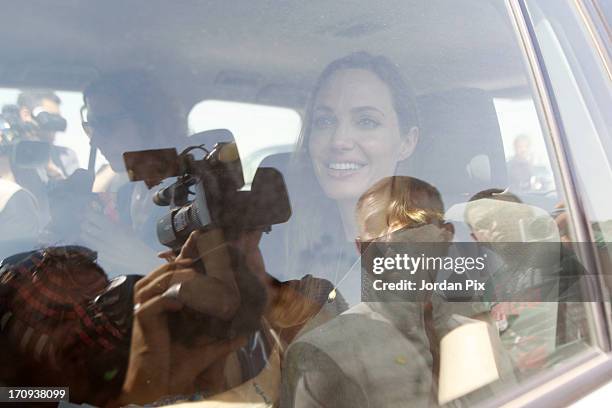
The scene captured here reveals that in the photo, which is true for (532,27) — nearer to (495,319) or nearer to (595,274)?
(595,274)

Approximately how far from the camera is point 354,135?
1496 millimetres

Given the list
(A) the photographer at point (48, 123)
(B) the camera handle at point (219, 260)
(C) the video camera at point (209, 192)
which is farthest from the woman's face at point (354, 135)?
(A) the photographer at point (48, 123)

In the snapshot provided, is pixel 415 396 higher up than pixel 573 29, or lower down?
lower down

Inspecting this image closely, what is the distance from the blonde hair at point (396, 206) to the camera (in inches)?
57.6

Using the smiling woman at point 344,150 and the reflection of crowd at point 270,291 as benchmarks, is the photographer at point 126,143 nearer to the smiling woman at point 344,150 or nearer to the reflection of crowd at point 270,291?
the reflection of crowd at point 270,291

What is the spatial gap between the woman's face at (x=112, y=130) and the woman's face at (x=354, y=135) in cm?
37

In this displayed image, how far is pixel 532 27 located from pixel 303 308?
2.82 feet

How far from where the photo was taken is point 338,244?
1457 millimetres

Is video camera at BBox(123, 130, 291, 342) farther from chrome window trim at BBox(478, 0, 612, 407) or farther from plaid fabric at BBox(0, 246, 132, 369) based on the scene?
chrome window trim at BBox(478, 0, 612, 407)

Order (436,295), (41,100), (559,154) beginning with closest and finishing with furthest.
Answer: (41,100) → (436,295) → (559,154)

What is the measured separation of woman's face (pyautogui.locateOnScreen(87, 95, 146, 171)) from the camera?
1353 mm

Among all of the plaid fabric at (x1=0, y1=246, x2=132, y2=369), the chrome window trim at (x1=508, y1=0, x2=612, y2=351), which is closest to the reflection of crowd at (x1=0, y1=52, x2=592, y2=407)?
the plaid fabric at (x1=0, y1=246, x2=132, y2=369)

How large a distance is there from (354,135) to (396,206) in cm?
18

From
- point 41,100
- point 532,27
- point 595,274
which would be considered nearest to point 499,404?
point 595,274
